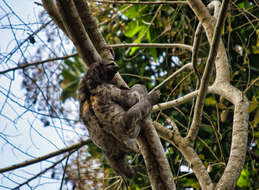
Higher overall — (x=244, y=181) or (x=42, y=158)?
(x=42, y=158)

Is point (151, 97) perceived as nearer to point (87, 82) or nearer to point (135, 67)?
point (87, 82)

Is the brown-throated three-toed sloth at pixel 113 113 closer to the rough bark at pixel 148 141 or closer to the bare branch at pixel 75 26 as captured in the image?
the rough bark at pixel 148 141

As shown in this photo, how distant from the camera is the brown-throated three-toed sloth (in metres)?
3.84

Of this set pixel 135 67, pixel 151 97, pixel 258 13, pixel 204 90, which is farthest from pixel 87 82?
pixel 258 13

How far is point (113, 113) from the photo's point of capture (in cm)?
400

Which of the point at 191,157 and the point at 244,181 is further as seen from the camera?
the point at 244,181

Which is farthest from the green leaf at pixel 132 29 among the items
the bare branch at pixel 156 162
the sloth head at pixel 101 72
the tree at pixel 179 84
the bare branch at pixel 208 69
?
the bare branch at pixel 156 162

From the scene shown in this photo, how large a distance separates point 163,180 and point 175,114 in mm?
3177

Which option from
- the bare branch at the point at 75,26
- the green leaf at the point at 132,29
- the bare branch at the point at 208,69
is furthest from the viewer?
the green leaf at the point at 132,29

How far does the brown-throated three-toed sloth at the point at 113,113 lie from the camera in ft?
12.6

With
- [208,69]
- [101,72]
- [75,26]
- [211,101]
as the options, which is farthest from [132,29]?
[75,26]

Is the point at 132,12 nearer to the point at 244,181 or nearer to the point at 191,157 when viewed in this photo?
the point at 191,157

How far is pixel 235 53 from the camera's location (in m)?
7.20

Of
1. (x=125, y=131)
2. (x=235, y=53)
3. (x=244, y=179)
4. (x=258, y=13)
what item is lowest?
(x=244, y=179)
